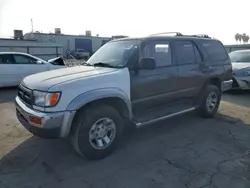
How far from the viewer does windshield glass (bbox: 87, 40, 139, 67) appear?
4162mm

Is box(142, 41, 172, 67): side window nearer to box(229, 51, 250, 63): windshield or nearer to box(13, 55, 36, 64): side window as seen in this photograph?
box(229, 51, 250, 63): windshield

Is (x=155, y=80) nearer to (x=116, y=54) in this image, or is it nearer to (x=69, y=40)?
(x=116, y=54)

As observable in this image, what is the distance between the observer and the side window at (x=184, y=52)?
487 centimetres

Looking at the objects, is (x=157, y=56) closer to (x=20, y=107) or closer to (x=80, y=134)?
(x=80, y=134)

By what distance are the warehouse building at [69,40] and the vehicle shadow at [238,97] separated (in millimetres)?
37369

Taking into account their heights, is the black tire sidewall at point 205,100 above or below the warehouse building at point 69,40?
below

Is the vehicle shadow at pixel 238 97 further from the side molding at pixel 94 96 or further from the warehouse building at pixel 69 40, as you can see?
the warehouse building at pixel 69 40

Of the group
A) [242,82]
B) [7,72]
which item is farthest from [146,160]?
[7,72]

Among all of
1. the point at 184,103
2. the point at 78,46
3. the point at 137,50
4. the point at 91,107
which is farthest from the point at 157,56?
the point at 78,46

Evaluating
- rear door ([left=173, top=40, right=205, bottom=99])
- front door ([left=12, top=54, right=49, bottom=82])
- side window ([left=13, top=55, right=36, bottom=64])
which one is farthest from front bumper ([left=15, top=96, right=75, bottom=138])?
side window ([left=13, top=55, right=36, bottom=64])

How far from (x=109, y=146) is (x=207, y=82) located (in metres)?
A: 2.97

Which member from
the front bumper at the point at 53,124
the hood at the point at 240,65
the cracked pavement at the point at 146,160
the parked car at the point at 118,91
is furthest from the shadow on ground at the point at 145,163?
the hood at the point at 240,65

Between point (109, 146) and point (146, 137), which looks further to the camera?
point (146, 137)

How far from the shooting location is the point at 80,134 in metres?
3.46
